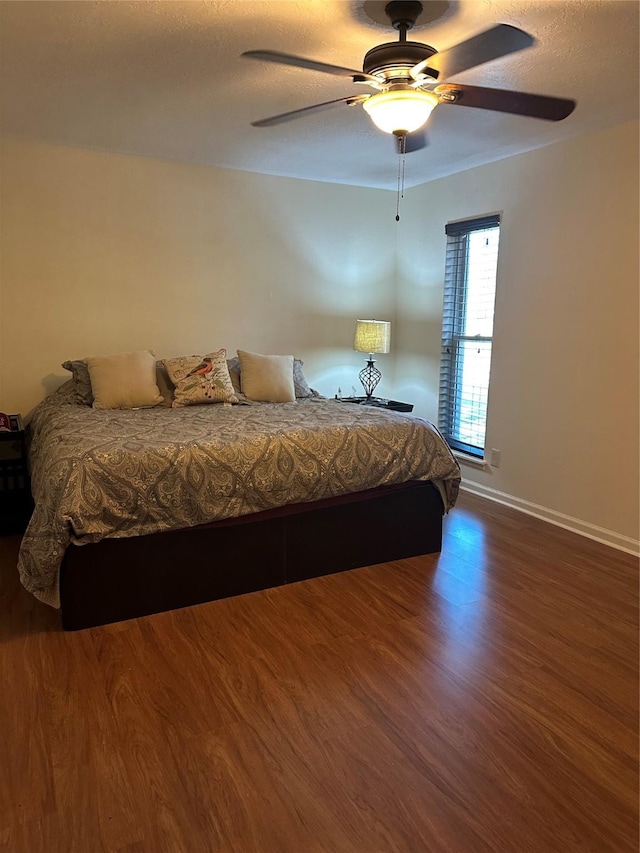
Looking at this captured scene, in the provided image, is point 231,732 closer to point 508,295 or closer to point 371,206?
point 508,295

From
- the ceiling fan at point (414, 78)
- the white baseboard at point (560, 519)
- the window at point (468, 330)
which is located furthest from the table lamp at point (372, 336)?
the ceiling fan at point (414, 78)

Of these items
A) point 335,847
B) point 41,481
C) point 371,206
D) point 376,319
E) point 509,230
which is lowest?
point 335,847

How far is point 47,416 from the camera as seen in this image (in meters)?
3.51

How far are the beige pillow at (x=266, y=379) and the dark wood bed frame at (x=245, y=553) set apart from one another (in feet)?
4.04

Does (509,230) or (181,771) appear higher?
(509,230)

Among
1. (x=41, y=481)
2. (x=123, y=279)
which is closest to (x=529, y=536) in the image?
(x=41, y=481)

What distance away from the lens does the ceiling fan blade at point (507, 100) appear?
2191 millimetres

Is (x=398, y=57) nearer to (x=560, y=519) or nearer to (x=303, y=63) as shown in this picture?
(x=303, y=63)

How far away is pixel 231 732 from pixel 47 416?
2255 mm

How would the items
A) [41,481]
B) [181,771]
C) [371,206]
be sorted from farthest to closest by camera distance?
[371,206] → [41,481] → [181,771]

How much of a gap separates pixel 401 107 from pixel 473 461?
9.57ft

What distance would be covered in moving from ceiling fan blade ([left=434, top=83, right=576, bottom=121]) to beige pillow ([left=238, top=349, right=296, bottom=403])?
2.20m

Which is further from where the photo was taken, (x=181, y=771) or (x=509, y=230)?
(x=509, y=230)

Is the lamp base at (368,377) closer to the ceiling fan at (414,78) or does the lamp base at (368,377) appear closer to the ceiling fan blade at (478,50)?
the ceiling fan at (414,78)
